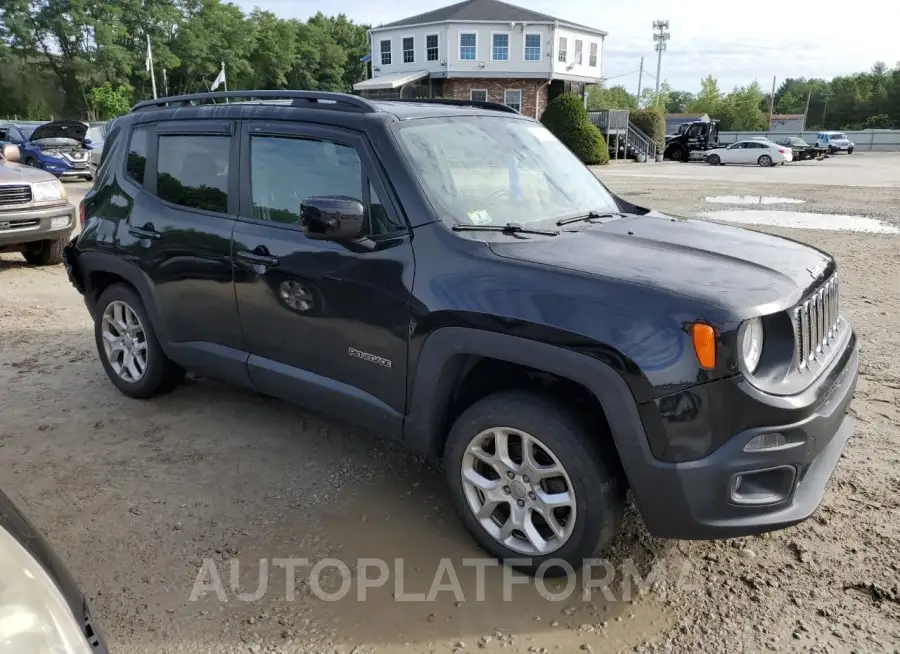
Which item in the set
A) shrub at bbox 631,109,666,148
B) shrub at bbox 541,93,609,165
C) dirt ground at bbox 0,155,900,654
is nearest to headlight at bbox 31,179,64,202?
dirt ground at bbox 0,155,900,654

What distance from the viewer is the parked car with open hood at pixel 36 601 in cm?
140

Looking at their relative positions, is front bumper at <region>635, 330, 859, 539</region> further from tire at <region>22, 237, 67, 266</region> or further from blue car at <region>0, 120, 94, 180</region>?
blue car at <region>0, 120, 94, 180</region>

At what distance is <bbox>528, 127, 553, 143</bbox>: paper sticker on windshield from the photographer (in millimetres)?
4070

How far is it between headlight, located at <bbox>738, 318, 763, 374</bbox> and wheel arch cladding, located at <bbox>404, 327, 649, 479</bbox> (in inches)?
15.9

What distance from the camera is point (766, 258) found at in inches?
120

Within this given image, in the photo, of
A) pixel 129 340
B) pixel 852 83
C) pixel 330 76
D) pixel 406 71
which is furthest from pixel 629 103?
pixel 129 340

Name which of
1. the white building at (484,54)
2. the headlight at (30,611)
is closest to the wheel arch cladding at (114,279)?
the headlight at (30,611)

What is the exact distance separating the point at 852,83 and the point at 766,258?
101407mm

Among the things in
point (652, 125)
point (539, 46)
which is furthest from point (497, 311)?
point (539, 46)

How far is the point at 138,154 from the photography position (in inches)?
176

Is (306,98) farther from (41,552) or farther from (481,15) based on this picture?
(481,15)

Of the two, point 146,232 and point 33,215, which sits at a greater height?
point 146,232

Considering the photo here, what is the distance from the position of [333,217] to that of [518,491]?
136 cm

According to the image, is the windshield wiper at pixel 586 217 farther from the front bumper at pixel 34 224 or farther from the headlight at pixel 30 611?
the front bumper at pixel 34 224
